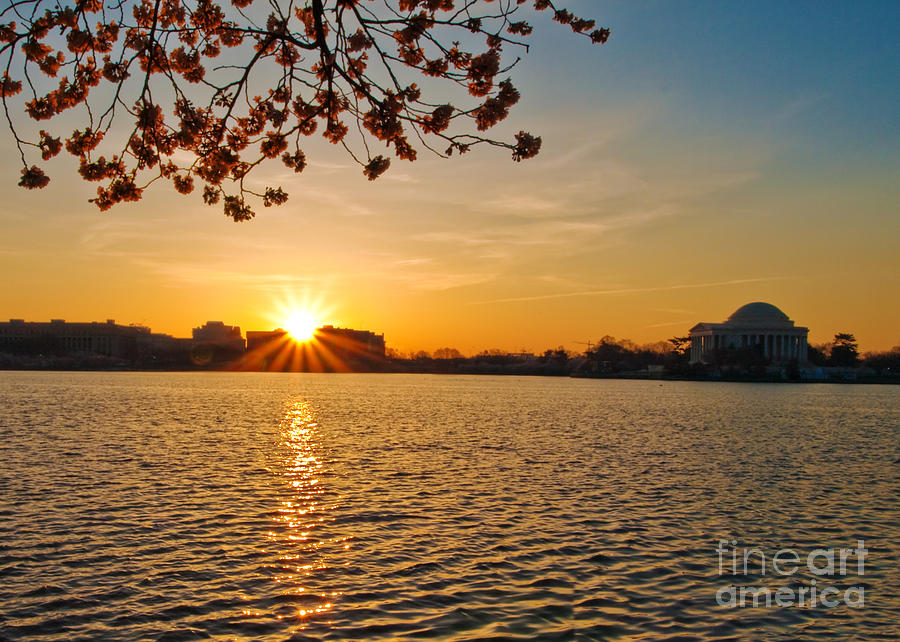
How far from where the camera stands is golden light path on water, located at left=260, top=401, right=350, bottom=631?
44.4ft

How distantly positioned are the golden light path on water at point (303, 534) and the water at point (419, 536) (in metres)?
0.08

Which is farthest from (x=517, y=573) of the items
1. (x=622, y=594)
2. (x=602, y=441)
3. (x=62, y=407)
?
(x=62, y=407)

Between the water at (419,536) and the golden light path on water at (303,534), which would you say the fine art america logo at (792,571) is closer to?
the water at (419,536)

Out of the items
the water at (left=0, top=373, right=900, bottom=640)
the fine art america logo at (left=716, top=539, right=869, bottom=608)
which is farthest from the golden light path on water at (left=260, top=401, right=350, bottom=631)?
the fine art america logo at (left=716, top=539, right=869, bottom=608)

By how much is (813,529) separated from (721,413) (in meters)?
56.2

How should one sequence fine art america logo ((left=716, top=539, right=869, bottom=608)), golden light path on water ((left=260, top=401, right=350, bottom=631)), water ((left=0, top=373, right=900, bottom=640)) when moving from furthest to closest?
fine art america logo ((left=716, top=539, right=869, bottom=608)), golden light path on water ((left=260, top=401, right=350, bottom=631)), water ((left=0, top=373, right=900, bottom=640))

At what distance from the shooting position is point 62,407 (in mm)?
63219

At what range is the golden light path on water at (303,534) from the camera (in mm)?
13539

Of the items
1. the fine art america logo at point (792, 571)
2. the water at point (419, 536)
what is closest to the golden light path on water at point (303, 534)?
the water at point (419, 536)

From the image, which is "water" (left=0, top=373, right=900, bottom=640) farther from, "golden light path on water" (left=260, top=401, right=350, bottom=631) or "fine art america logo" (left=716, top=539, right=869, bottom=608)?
"fine art america logo" (left=716, top=539, right=869, bottom=608)

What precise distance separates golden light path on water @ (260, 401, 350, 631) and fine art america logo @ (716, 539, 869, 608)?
714 centimetres

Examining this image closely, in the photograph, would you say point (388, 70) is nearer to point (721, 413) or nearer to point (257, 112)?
point (257, 112)

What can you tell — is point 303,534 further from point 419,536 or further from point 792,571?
point 792,571

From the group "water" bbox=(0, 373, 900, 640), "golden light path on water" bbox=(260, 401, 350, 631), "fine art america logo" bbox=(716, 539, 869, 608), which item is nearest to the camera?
"water" bbox=(0, 373, 900, 640)
